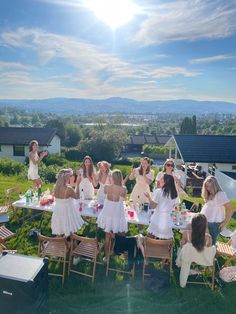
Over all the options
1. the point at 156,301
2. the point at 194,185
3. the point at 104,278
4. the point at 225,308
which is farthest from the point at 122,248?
the point at 194,185

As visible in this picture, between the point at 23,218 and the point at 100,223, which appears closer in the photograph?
the point at 100,223

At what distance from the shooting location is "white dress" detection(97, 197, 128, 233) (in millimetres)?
6305

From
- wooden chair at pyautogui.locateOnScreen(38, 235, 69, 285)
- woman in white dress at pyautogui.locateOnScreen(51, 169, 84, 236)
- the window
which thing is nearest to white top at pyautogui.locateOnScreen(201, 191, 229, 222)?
woman in white dress at pyautogui.locateOnScreen(51, 169, 84, 236)

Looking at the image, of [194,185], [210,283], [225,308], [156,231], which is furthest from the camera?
[194,185]

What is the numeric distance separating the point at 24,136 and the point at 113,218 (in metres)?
29.5

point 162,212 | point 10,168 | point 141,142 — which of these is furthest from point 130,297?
point 141,142

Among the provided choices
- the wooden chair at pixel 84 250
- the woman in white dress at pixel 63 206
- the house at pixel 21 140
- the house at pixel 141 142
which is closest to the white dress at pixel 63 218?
the woman in white dress at pixel 63 206

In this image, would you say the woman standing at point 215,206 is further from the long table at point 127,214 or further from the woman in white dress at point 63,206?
the woman in white dress at point 63,206

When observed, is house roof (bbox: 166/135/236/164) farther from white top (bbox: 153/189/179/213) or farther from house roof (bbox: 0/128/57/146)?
house roof (bbox: 0/128/57/146)

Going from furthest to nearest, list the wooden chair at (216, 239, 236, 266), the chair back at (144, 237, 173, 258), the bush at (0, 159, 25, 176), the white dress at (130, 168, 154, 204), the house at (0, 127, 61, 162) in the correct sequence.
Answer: the house at (0, 127, 61, 162) < the bush at (0, 159, 25, 176) < the white dress at (130, 168, 154, 204) < the wooden chair at (216, 239, 236, 266) < the chair back at (144, 237, 173, 258)

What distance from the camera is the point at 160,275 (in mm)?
5848

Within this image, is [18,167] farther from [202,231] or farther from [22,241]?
[202,231]

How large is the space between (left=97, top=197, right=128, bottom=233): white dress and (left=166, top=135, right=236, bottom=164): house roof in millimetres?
13104

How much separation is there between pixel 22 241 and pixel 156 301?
3.68 meters
